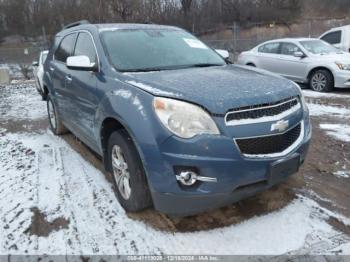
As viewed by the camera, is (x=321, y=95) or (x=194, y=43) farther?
(x=321, y=95)

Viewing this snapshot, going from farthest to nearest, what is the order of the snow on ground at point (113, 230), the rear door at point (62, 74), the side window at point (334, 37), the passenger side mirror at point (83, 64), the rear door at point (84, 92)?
the side window at point (334, 37)
the rear door at point (62, 74)
the rear door at point (84, 92)
the passenger side mirror at point (83, 64)
the snow on ground at point (113, 230)

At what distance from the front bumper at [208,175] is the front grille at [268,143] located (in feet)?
0.23

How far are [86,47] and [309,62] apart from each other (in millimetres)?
7401

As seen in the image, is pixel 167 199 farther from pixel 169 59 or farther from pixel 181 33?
pixel 181 33

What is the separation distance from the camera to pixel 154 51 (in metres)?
3.88

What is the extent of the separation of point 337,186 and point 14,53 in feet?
85.2

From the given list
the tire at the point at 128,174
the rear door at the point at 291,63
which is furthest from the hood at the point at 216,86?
the rear door at the point at 291,63

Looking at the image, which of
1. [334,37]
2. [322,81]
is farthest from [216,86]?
[334,37]

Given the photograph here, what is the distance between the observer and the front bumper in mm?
2619

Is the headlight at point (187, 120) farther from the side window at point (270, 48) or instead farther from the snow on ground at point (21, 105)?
the side window at point (270, 48)

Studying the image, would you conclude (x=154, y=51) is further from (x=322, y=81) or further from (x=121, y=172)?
(x=322, y=81)

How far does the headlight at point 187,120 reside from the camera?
2.65m

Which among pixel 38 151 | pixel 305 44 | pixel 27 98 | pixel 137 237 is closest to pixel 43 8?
pixel 27 98

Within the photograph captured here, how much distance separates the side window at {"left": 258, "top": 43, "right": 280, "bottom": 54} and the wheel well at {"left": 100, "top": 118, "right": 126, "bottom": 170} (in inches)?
335
